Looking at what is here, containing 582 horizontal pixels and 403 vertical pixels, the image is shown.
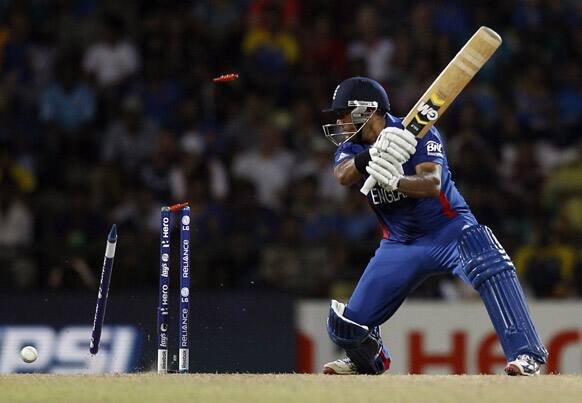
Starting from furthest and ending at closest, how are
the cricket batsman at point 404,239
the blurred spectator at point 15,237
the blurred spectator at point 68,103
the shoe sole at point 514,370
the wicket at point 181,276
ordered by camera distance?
1. the blurred spectator at point 68,103
2. the blurred spectator at point 15,237
3. the wicket at point 181,276
4. the cricket batsman at point 404,239
5. the shoe sole at point 514,370

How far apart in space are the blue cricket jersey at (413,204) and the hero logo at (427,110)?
6.2 inches

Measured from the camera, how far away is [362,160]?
7152 millimetres

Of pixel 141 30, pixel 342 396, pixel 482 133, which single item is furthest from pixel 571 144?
pixel 342 396

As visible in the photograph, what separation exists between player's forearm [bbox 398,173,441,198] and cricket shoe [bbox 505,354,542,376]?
3.27 feet

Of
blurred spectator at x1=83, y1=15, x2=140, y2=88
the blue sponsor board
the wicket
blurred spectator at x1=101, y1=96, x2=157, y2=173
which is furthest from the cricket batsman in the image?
blurred spectator at x1=83, y1=15, x2=140, y2=88

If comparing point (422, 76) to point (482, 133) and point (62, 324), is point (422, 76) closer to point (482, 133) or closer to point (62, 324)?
point (482, 133)

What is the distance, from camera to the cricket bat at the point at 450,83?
7.24 meters

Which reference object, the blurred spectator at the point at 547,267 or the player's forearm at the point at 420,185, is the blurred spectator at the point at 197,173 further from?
the player's forearm at the point at 420,185

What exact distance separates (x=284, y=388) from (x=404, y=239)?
152 centimetres

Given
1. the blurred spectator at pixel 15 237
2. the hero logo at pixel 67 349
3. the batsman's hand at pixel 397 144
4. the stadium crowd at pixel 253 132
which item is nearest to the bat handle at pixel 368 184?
the batsman's hand at pixel 397 144

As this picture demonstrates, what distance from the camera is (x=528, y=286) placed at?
10742 mm

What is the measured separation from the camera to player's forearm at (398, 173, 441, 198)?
23.2 ft

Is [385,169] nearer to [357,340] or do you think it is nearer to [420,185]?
[420,185]

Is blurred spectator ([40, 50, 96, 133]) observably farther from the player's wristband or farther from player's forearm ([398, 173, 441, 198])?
player's forearm ([398, 173, 441, 198])
